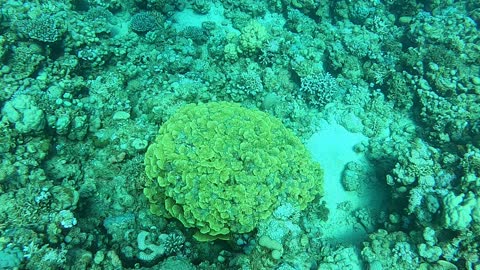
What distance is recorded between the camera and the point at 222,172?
4844 millimetres

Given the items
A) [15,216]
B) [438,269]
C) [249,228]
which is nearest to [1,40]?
[15,216]

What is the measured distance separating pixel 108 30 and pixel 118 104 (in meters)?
2.24

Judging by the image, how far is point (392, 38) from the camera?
902cm

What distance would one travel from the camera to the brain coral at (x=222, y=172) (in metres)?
4.80

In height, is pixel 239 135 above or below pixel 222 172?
above

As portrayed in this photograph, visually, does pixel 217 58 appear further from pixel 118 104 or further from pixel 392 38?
pixel 392 38

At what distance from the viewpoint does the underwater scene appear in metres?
4.87

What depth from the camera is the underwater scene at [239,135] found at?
16.0ft

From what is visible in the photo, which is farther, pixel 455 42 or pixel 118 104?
pixel 455 42

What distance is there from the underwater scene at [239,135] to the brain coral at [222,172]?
3cm

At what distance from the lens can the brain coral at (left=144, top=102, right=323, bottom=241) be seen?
4.80 metres

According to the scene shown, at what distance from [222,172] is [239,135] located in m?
0.71

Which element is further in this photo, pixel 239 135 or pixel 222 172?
pixel 239 135

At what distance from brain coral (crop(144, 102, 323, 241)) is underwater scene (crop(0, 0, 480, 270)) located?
25mm
